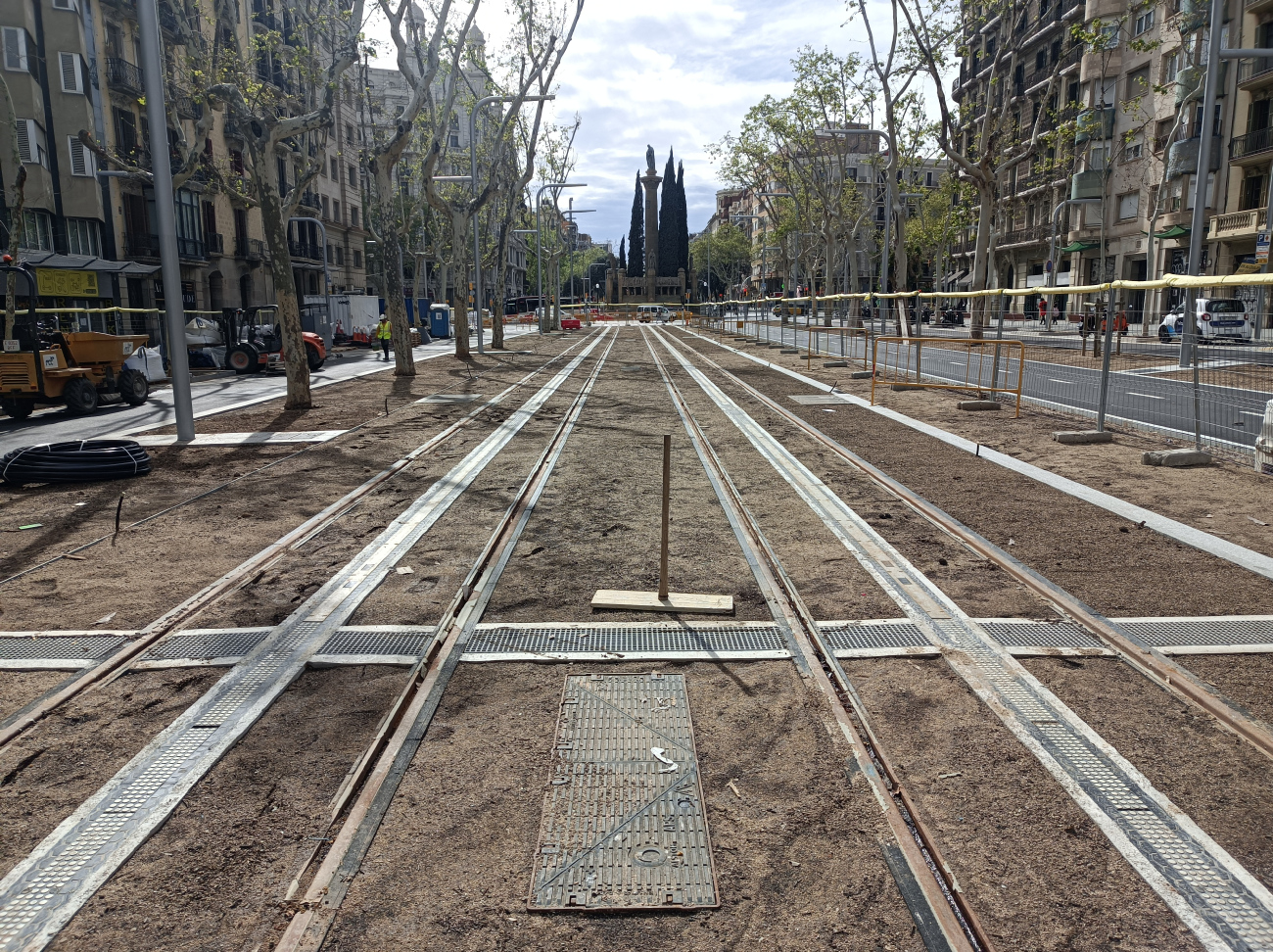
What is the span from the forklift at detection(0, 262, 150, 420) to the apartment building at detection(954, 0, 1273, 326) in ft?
79.4

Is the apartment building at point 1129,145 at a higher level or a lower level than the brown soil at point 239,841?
higher

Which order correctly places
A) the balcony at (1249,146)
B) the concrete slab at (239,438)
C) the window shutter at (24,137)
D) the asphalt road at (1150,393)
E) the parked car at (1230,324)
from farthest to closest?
the balcony at (1249,146) < the window shutter at (24,137) < the concrete slab at (239,438) < the asphalt road at (1150,393) < the parked car at (1230,324)

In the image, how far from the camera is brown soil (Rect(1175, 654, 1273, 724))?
185 inches

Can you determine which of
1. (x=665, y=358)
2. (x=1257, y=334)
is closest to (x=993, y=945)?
(x=1257, y=334)

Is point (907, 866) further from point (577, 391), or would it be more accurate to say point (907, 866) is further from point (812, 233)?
point (812, 233)

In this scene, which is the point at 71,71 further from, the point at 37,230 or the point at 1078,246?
the point at 1078,246

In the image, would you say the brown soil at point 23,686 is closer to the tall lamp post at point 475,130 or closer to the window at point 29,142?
the tall lamp post at point 475,130

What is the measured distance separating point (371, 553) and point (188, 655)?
86.2 inches

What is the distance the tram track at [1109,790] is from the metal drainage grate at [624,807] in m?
1.57

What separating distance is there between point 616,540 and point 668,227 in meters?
140

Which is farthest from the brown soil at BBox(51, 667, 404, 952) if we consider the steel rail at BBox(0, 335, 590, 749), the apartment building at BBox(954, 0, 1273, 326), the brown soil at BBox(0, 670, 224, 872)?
the apartment building at BBox(954, 0, 1273, 326)

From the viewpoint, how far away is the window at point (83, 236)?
3581cm

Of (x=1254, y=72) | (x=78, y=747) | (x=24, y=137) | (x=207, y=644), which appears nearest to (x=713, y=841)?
(x=78, y=747)

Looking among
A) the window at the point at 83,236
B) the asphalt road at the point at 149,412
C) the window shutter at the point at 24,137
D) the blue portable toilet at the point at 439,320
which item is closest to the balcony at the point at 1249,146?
the asphalt road at the point at 149,412
